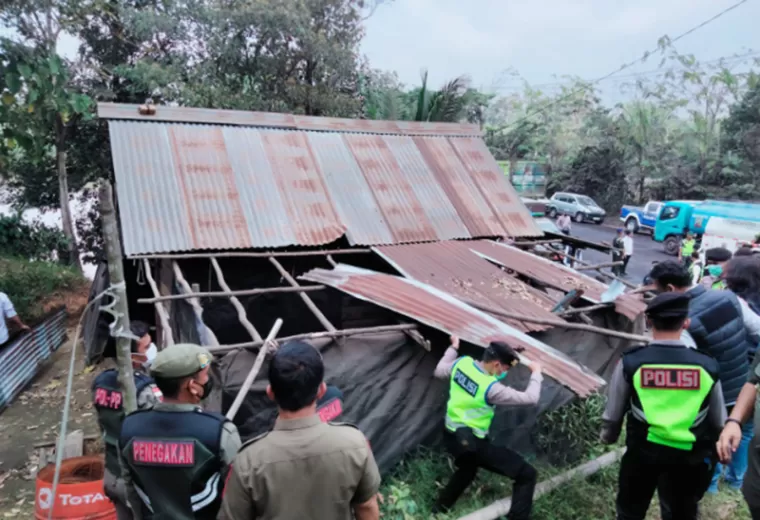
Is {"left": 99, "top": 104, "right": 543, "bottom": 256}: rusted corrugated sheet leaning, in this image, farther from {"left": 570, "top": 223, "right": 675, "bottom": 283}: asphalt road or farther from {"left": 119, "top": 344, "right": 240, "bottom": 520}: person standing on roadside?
{"left": 570, "top": 223, "right": 675, "bottom": 283}: asphalt road

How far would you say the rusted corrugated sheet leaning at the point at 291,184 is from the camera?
6.18m

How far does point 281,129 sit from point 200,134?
1.24 m

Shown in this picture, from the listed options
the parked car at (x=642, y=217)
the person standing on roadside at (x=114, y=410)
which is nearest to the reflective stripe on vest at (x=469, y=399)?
the person standing on roadside at (x=114, y=410)

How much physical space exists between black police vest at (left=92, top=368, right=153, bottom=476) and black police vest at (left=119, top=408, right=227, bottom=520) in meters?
0.89

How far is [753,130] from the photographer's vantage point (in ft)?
89.5

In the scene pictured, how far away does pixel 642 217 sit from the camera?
2553cm

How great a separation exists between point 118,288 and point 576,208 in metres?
29.4

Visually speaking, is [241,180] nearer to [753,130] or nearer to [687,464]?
[687,464]

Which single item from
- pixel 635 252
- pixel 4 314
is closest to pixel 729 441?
pixel 4 314

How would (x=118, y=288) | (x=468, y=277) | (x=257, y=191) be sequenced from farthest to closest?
(x=257, y=191), (x=468, y=277), (x=118, y=288)

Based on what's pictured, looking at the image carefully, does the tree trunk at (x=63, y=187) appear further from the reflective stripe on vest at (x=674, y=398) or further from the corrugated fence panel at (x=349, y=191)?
the reflective stripe on vest at (x=674, y=398)

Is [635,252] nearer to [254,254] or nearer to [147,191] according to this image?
[254,254]

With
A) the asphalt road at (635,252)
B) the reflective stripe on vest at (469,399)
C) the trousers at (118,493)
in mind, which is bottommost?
the asphalt road at (635,252)

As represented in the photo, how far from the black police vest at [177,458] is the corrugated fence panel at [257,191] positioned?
4.02 meters
